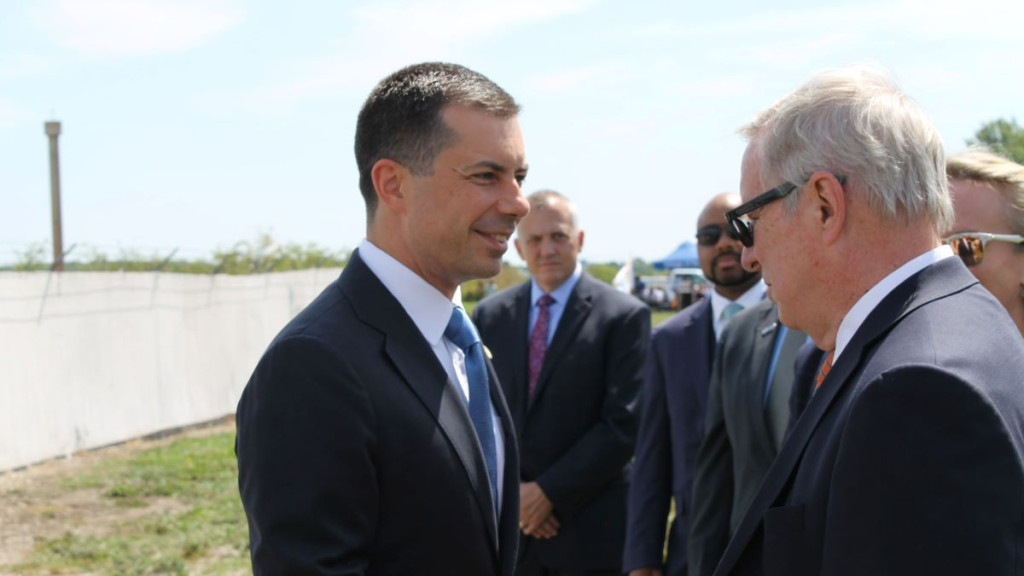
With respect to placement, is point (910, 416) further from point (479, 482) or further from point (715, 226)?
point (715, 226)

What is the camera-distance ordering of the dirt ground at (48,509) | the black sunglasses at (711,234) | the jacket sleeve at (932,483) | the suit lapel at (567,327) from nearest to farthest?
the jacket sleeve at (932,483), the black sunglasses at (711,234), the suit lapel at (567,327), the dirt ground at (48,509)

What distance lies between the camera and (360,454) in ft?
6.72

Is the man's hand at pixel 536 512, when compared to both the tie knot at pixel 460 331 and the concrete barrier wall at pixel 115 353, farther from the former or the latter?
the concrete barrier wall at pixel 115 353

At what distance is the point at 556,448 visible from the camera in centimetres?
506

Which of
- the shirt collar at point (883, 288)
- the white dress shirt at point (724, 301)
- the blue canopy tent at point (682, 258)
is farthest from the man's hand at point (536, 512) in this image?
the blue canopy tent at point (682, 258)

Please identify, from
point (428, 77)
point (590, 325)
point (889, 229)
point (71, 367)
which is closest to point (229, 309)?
point (71, 367)

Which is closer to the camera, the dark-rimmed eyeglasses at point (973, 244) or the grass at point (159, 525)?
the dark-rimmed eyeglasses at point (973, 244)

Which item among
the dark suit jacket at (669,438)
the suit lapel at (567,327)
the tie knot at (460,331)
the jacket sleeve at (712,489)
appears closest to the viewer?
the tie knot at (460,331)

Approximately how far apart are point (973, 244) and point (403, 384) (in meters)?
1.68

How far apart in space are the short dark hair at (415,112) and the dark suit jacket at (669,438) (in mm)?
2236

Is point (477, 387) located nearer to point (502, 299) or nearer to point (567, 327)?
point (567, 327)

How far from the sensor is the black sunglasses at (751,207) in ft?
6.18

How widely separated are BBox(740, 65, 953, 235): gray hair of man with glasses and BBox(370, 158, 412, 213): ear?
904 mm

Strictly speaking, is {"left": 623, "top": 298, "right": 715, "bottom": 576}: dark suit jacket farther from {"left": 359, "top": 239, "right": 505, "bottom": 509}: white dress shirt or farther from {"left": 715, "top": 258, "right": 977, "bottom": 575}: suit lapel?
{"left": 715, "top": 258, "right": 977, "bottom": 575}: suit lapel
